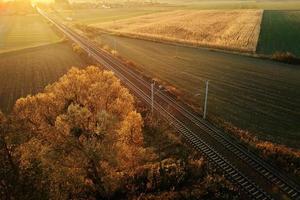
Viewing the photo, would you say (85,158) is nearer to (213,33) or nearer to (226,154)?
(226,154)

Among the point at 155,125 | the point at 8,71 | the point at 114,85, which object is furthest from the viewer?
the point at 8,71

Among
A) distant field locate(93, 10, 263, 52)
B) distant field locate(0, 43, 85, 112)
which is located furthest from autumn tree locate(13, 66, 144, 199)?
distant field locate(93, 10, 263, 52)

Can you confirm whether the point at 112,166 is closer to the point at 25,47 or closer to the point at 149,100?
the point at 149,100

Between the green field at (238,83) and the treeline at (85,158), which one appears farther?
the green field at (238,83)

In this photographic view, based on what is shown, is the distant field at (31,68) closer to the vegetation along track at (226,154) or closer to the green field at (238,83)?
the green field at (238,83)

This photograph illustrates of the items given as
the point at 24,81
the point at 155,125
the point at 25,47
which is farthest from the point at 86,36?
the point at 155,125

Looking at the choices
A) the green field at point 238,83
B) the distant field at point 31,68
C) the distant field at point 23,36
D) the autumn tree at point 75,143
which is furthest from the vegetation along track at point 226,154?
the distant field at point 23,36
